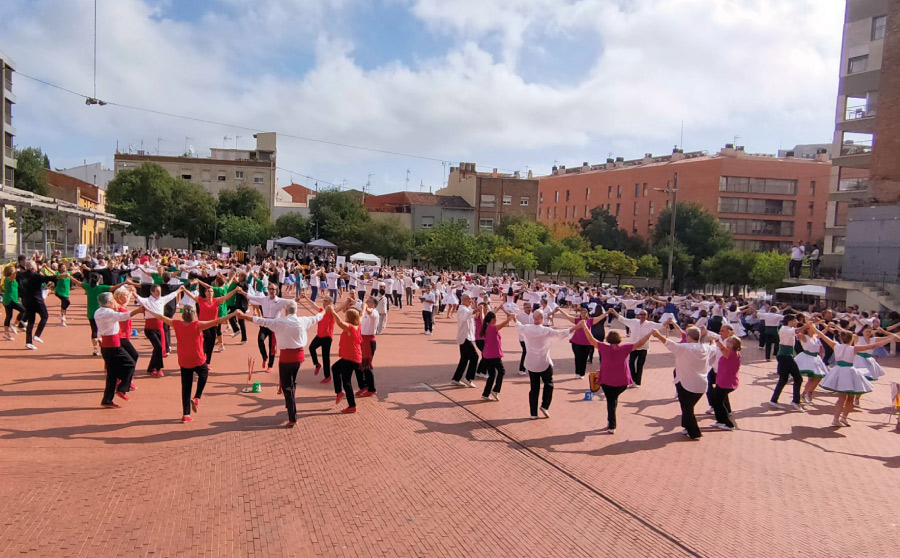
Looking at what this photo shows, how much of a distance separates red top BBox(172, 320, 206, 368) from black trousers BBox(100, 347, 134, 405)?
1.20 metres

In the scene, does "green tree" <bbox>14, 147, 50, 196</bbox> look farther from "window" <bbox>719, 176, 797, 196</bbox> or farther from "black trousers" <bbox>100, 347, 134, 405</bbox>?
"window" <bbox>719, 176, 797, 196</bbox>

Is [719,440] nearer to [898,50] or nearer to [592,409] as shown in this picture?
[592,409]

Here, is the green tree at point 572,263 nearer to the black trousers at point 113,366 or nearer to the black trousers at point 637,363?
the black trousers at point 637,363

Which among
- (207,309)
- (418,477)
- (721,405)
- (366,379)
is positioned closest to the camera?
(418,477)

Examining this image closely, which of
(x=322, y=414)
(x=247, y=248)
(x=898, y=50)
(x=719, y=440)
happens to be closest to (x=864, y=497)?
(x=719, y=440)

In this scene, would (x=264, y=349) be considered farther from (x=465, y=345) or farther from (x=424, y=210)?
(x=424, y=210)

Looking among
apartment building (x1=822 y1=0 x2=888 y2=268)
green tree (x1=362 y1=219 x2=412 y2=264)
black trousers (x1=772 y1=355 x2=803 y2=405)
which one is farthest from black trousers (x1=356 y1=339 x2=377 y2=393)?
green tree (x1=362 y1=219 x2=412 y2=264)

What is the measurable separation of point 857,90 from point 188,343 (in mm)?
39063

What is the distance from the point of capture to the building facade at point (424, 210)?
209 feet

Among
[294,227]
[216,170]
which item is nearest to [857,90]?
[294,227]

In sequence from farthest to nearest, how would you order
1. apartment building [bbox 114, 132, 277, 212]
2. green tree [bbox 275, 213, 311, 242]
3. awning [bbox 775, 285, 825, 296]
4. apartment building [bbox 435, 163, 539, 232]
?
apartment building [bbox 435, 163, 539, 232] → apartment building [bbox 114, 132, 277, 212] → green tree [bbox 275, 213, 311, 242] → awning [bbox 775, 285, 825, 296]

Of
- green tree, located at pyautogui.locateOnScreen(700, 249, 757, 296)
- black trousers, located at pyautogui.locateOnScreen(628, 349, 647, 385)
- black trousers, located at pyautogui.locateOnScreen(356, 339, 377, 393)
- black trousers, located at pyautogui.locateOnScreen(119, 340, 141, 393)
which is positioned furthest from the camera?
green tree, located at pyautogui.locateOnScreen(700, 249, 757, 296)

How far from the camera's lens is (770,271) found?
38000mm

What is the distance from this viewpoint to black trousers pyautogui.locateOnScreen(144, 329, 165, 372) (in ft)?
35.6
